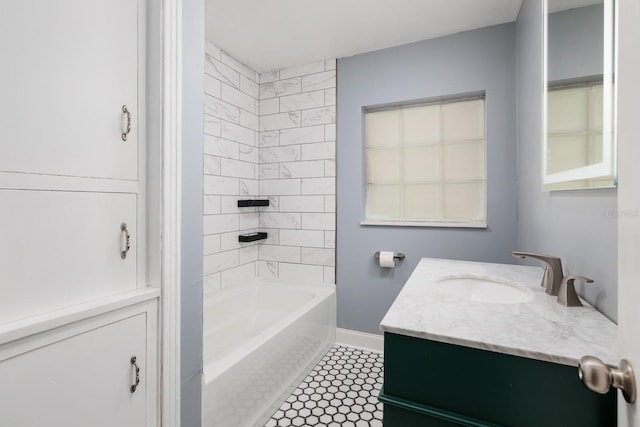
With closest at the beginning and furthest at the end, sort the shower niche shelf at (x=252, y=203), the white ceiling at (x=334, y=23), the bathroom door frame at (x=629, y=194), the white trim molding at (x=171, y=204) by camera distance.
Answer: the bathroom door frame at (x=629, y=194) < the white trim molding at (x=171, y=204) < the white ceiling at (x=334, y=23) < the shower niche shelf at (x=252, y=203)

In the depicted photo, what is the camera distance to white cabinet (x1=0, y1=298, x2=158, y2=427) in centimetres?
73

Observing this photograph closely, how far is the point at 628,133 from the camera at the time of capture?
1.59 ft

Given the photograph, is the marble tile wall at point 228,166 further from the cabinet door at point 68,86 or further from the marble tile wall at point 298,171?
the cabinet door at point 68,86

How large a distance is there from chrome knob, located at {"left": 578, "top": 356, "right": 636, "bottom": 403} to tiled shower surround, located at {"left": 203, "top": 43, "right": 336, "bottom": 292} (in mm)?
2218

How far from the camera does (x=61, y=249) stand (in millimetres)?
827

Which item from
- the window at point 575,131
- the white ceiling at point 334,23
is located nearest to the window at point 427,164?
the white ceiling at point 334,23

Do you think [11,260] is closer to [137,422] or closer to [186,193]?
[186,193]

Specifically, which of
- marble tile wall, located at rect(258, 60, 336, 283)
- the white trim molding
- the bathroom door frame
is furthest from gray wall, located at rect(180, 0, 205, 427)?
marble tile wall, located at rect(258, 60, 336, 283)

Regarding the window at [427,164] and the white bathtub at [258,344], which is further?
the window at [427,164]

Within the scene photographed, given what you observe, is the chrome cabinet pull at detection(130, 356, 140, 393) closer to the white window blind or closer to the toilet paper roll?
the white window blind

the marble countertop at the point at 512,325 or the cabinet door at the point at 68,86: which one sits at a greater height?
the cabinet door at the point at 68,86

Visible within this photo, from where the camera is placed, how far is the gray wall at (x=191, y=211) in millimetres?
1110

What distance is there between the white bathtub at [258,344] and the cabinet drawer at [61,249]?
2.20ft

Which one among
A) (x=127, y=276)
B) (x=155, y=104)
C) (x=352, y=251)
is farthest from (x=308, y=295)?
(x=155, y=104)
